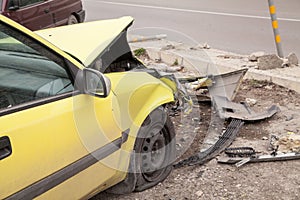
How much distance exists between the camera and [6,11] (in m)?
7.49

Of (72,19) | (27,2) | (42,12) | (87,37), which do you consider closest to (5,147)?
(87,37)

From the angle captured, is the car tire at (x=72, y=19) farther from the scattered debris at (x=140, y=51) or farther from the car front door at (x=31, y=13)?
the scattered debris at (x=140, y=51)

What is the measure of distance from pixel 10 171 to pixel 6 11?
5.68m

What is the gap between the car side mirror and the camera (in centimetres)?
293

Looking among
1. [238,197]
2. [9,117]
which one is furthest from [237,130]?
[9,117]

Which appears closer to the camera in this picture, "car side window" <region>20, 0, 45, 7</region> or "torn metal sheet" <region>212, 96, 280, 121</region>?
"torn metal sheet" <region>212, 96, 280, 121</region>

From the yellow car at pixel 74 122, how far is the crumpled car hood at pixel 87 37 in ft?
0.04

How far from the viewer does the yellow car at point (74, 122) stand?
2.55 m

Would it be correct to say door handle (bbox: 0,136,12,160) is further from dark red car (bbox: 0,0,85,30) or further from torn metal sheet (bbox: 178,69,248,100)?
dark red car (bbox: 0,0,85,30)

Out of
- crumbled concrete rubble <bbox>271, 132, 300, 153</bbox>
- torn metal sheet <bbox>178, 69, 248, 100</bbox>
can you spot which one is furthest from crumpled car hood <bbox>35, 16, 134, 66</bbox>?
crumbled concrete rubble <bbox>271, 132, 300, 153</bbox>

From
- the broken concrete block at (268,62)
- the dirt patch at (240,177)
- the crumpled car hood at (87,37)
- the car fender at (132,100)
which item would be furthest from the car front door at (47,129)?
the broken concrete block at (268,62)

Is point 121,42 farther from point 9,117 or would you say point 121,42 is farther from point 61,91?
point 9,117

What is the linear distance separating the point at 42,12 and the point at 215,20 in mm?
5751

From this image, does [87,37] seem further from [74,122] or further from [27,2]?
[27,2]
